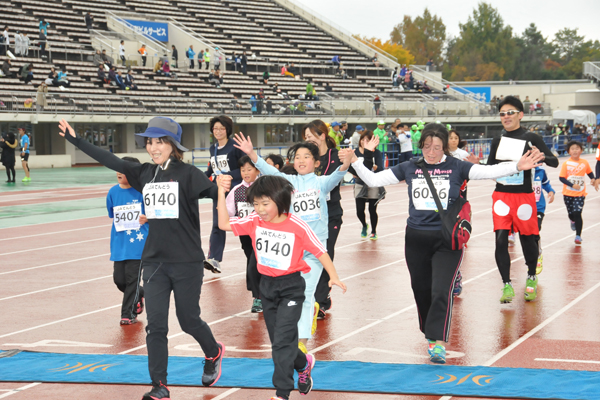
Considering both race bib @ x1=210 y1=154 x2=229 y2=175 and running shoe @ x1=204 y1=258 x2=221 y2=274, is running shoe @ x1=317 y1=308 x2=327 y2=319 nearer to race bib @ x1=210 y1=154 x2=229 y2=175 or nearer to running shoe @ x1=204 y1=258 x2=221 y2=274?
running shoe @ x1=204 y1=258 x2=221 y2=274

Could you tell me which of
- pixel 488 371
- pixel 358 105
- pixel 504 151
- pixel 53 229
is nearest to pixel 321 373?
pixel 488 371

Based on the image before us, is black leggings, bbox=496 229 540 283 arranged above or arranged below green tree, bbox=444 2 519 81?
below

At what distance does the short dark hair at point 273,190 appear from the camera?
15.5 ft

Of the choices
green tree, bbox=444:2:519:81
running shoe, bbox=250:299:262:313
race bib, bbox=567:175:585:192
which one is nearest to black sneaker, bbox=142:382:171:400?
running shoe, bbox=250:299:262:313

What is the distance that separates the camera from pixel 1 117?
32594 millimetres

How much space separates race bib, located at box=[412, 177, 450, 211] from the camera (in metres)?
5.85

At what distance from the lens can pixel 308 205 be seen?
6160 millimetres

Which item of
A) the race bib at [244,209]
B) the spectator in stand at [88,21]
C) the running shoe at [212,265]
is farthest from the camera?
the spectator in stand at [88,21]

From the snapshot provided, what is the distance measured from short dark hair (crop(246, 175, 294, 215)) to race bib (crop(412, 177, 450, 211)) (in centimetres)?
151

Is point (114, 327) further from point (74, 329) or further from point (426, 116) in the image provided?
point (426, 116)

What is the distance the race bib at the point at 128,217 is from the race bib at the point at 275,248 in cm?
286

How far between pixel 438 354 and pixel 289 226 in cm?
178

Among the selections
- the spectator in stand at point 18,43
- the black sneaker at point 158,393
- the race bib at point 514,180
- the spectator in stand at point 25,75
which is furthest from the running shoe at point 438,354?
the spectator in stand at point 18,43

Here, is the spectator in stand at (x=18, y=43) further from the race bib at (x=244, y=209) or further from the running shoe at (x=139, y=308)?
the running shoe at (x=139, y=308)
